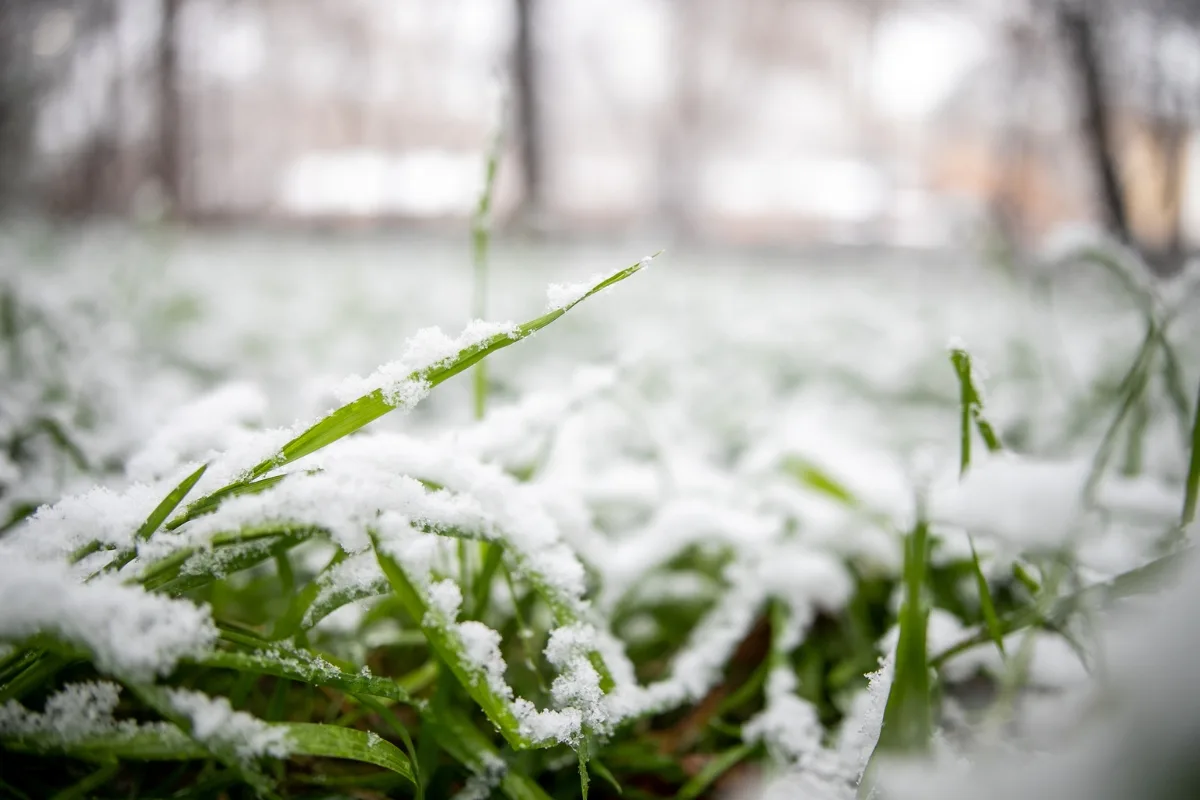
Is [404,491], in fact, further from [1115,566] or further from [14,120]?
[14,120]

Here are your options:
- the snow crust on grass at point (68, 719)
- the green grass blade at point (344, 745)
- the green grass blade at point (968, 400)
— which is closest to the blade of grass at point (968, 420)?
the green grass blade at point (968, 400)

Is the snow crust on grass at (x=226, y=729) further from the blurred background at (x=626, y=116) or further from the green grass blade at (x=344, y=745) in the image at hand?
the blurred background at (x=626, y=116)

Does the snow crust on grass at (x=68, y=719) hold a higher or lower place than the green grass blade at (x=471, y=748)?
higher

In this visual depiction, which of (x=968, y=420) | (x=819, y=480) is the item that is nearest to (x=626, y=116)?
(x=819, y=480)

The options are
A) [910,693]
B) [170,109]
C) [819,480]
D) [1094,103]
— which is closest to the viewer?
[910,693]

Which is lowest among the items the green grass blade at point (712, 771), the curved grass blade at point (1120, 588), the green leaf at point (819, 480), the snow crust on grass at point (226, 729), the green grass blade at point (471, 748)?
the green grass blade at point (712, 771)

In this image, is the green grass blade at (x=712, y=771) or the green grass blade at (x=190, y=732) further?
the green grass blade at (x=712, y=771)

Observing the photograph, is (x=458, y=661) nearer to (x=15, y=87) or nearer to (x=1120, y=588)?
(x=1120, y=588)
